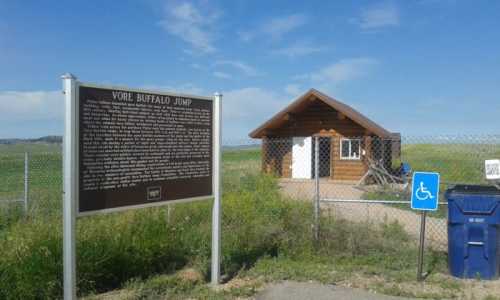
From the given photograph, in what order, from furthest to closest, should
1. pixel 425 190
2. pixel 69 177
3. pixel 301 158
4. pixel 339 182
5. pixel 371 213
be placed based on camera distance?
pixel 301 158 < pixel 339 182 < pixel 371 213 < pixel 425 190 < pixel 69 177

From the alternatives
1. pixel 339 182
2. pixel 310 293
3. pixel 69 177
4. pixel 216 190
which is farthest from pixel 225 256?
pixel 339 182

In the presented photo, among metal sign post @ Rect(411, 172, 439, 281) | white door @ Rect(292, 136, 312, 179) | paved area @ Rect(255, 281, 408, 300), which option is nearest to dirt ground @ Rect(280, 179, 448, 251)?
metal sign post @ Rect(411, 172, 439, 281)

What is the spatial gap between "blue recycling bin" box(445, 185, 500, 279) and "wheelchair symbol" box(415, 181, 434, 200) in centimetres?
41

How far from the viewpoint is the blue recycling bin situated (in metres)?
5.86

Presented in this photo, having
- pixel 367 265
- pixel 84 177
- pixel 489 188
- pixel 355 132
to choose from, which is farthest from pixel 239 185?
pixel 355 132

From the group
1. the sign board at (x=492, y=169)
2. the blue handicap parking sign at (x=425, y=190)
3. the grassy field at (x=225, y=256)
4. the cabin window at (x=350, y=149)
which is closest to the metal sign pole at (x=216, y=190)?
the grassy field at (x=225, y=256)

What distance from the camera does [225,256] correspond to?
259 inches

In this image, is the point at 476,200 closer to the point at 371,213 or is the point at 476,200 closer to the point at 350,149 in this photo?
the point at 371,213

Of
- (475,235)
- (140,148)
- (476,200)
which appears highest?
(140,148)

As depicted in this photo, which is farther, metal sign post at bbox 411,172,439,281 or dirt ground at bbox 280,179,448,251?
dirt ground at bbox 280,179,448,251

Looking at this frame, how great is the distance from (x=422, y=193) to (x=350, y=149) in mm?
16558

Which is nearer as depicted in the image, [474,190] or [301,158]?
[474,190]

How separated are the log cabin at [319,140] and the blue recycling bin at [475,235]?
14749 millimetres

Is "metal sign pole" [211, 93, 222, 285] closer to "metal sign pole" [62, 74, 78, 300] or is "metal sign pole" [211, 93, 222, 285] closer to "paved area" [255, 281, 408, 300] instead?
"paved area" [255, 281, 408, 300]
